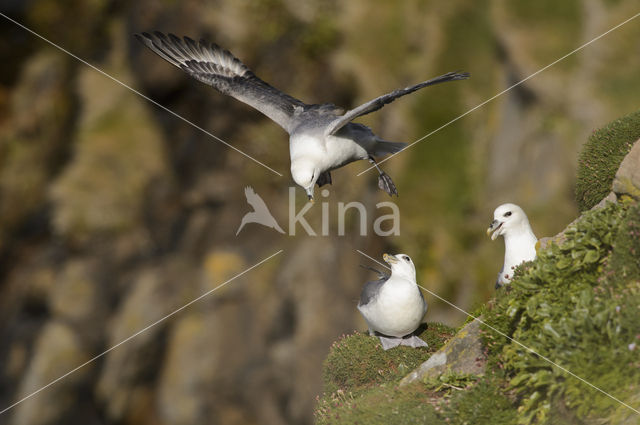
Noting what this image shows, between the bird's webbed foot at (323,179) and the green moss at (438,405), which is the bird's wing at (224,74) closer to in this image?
the bird's webbed foot at (323,179)

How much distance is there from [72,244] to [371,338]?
60.7ft

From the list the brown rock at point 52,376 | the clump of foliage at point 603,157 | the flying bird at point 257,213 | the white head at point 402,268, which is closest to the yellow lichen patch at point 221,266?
the flying bird at point 257,213

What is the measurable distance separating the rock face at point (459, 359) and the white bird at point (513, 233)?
0.72 metres

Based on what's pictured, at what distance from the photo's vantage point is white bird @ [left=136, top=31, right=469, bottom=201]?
8.25 meters

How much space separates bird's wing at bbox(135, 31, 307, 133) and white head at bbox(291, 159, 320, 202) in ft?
4.03

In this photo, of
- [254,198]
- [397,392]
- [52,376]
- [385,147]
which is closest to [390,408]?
[397,392]

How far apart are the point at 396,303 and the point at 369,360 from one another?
1034 mm

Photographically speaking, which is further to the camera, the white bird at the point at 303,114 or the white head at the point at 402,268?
the white head at the point at 402,268

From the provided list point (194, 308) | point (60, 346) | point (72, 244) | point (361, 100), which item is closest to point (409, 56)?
point (361, 100)

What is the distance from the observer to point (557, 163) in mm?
19500

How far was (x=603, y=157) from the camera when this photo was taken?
9531mm

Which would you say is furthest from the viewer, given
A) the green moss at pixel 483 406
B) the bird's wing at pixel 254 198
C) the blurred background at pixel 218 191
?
the bird's wing at pixel 254 198

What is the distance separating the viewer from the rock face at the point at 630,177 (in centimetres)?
759

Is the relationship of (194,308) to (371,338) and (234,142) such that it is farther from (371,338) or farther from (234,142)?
(371,338)
